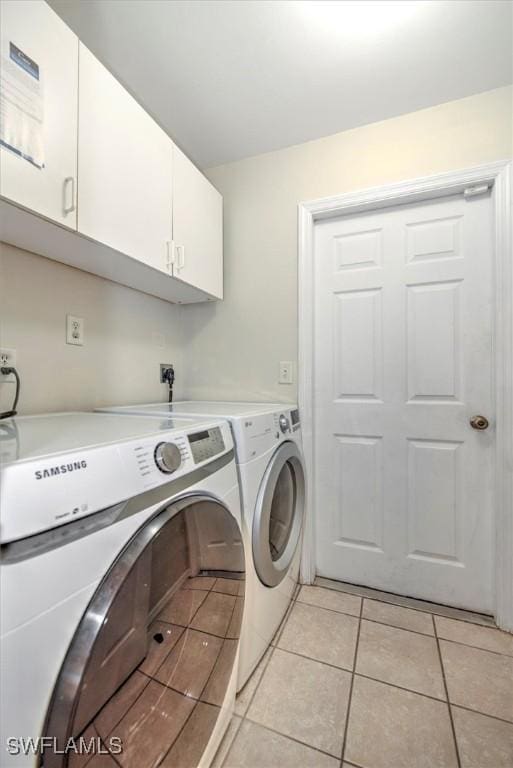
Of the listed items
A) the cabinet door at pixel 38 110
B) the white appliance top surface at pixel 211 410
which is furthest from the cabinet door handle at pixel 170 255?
the white appliance top surface at pixel 211 410

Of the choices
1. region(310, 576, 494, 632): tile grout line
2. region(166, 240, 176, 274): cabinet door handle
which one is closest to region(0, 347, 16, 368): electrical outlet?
region(166, 240, 176, 274): cabinet door handle

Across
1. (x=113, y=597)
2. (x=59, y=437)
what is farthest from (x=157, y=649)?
(x=59, y=437)

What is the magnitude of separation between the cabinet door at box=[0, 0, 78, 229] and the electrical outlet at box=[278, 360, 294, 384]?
114cm

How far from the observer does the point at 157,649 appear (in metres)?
0.63

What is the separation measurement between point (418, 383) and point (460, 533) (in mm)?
730

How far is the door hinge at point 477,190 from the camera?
4.87 feet

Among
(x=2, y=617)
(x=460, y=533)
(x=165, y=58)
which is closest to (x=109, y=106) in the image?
(x=165, y=58)

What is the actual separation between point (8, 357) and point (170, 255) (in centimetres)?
72

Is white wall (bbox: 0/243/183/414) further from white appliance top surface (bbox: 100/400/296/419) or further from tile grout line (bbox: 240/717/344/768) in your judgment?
tile grout line (bbox: 240/717/344/768)

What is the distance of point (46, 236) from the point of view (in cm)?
105

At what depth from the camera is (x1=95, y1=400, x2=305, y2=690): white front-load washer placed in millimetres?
1047

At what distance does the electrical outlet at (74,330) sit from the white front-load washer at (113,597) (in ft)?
1.94

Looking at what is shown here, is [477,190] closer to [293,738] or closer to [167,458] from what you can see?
[167,458]

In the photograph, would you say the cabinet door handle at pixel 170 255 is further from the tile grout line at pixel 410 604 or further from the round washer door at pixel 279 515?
the tile grout line at pixel 410 604
